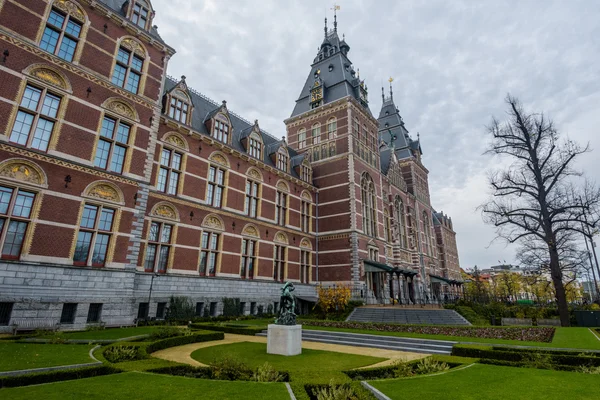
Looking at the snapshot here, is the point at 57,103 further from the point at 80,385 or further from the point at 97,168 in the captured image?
the point at 80,385

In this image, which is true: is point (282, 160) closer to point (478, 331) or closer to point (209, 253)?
point (209, 253)

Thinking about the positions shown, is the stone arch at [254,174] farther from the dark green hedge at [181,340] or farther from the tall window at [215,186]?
the dark green hedge at [181,340]

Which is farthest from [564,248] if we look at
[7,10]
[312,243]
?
[7,10]

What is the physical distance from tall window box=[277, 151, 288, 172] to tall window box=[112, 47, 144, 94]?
1399 cm

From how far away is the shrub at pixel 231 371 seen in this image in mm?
6855

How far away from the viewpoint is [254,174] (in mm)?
26531

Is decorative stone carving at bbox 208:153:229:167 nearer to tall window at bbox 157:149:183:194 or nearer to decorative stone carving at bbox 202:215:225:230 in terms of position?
tall window at bbox 157:149:183:194

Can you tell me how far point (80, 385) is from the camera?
18.7 feet

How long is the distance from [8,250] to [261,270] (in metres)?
15.8

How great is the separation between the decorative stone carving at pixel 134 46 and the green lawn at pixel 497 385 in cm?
2039

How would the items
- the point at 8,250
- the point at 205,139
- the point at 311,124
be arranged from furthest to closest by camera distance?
the point at 311,124
the point at 205,139
the point at 8,250

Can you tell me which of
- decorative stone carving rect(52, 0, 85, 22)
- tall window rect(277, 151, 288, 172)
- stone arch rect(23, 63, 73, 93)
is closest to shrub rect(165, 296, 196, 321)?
stone arch rect(23, 63, 73, 93)

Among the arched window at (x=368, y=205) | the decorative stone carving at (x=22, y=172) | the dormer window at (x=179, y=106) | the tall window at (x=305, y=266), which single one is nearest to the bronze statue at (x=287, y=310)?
the decorative stone carving at (x=22, y=172)

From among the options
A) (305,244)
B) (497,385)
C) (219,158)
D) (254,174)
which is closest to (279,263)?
(305,244)
